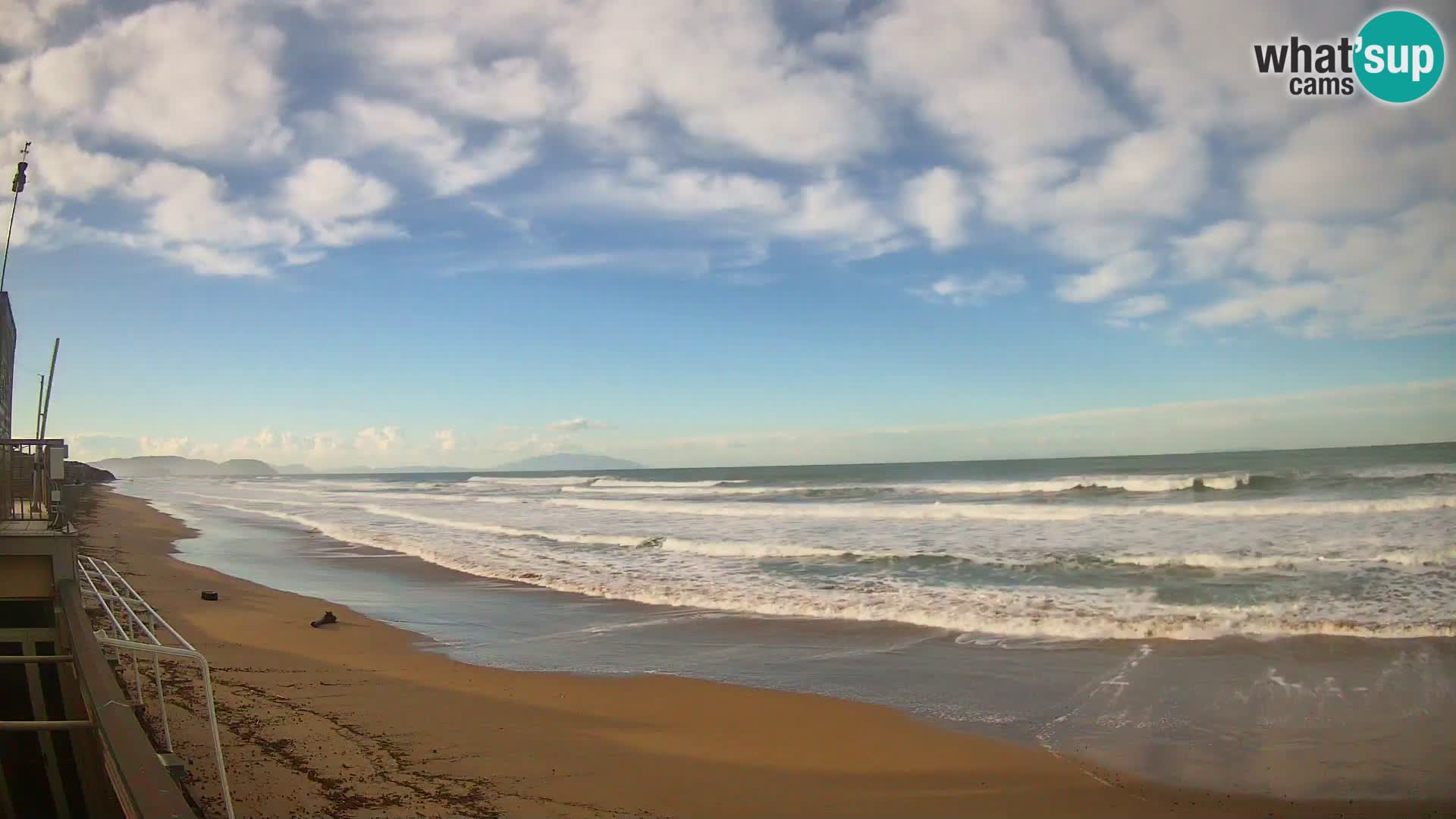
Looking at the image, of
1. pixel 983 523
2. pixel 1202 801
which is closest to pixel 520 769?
pixel 1202 801

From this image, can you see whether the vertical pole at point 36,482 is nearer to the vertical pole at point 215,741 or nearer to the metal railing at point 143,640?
the metal railing at point 143,640

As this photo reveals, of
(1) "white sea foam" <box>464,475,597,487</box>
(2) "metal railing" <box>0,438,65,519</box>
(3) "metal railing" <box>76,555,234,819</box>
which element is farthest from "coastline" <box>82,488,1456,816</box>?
(1) "white sea foam" <box>464,475,597,487</box>

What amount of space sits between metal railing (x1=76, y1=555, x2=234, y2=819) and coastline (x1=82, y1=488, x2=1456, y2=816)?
44cm

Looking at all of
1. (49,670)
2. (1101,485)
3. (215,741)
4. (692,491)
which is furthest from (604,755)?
(692,491)

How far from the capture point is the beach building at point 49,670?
5359mm

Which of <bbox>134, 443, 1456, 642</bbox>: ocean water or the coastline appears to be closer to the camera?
the coastline

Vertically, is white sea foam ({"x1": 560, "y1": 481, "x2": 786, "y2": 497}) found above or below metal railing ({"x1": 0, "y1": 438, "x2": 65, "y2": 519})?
below

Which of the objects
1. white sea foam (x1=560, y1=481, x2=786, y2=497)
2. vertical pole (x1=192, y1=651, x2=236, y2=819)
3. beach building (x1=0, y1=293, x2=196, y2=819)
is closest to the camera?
vertical pole (x1=192, y1=651, x2=236, y2=819)

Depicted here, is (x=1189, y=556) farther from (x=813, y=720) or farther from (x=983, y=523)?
(x=813, y=720)

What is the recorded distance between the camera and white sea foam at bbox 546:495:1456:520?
22281mm

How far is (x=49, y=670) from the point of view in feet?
23.3

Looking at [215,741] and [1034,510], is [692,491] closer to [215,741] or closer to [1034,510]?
[1034,510]

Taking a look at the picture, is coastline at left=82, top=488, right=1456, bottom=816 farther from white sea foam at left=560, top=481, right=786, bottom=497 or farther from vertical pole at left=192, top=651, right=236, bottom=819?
white sea foam at left=560, top=481, right=786, bottom=497

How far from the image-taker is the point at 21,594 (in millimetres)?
7297
